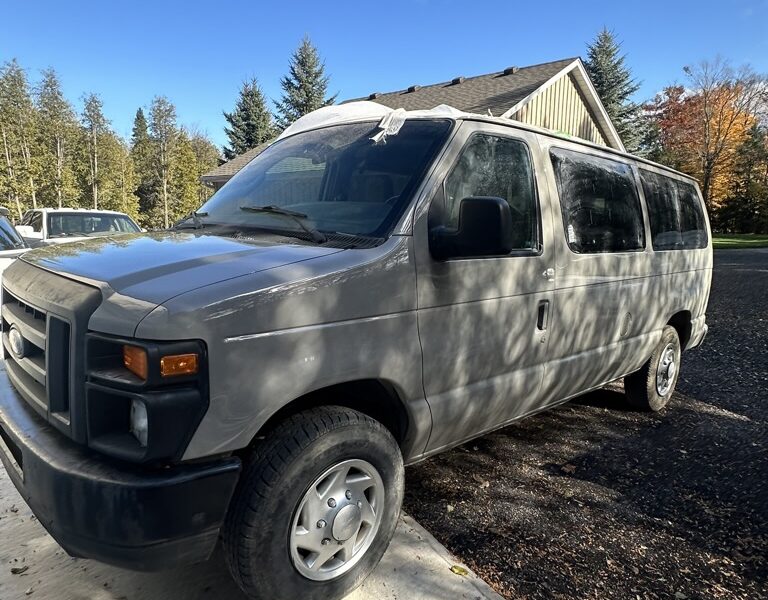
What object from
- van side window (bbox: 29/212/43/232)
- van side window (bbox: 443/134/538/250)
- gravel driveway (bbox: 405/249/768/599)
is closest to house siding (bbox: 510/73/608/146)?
van side window (bbox: 29/212/43/232)

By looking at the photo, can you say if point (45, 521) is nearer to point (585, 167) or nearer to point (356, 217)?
point (356, 217)

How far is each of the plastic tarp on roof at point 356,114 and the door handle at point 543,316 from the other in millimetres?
1178

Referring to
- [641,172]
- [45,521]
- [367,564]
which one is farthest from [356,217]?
[641,172]

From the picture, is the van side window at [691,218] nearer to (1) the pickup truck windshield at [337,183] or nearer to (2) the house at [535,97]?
(1) the pickup truck windshield at [337,183]

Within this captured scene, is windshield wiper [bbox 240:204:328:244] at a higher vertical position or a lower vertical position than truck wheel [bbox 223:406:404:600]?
higher

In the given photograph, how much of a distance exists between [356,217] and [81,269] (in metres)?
1.21

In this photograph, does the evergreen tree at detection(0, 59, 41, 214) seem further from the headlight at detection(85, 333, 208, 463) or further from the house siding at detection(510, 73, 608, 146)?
the headlight at detection(85, 333, 208, 463)

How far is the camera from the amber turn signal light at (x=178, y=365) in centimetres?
178

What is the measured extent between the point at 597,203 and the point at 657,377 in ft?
6.63

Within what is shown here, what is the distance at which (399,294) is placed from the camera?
7.80 ft

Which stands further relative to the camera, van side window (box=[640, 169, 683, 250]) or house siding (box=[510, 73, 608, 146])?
house siding (box=[510, 73, 608, 146])

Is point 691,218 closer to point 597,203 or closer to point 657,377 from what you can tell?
point 657,377

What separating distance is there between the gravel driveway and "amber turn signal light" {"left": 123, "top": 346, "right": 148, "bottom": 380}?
1.88m

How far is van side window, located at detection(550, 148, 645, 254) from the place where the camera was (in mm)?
3449
